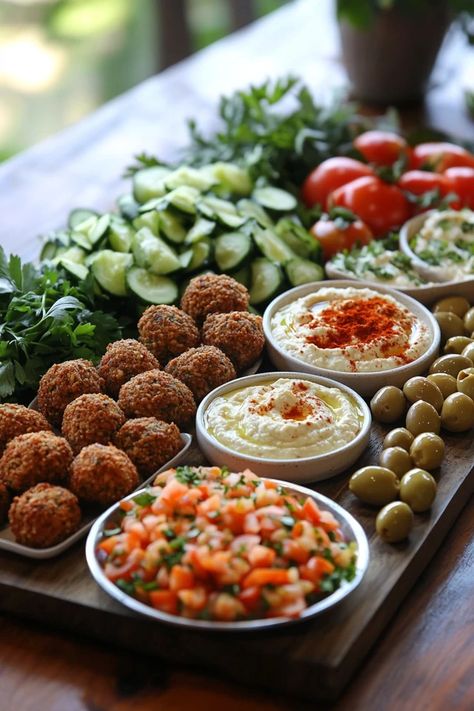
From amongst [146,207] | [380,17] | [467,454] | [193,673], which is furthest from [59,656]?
[380,17]

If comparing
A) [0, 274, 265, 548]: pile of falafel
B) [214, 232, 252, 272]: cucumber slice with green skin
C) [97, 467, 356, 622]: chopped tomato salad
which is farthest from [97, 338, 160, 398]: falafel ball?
[214, 232, 252, 272]: cucumber slice with green skin

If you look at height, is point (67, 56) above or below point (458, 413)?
below

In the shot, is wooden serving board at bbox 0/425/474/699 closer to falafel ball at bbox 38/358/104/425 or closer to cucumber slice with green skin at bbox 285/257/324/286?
falafel ball at bbox 38/358/104/425

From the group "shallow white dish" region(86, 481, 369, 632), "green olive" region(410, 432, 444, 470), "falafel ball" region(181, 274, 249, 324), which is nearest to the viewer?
"shallow white dish" region(86, 481, 369, 632)

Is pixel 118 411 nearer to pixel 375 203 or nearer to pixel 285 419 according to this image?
pixel 285 419

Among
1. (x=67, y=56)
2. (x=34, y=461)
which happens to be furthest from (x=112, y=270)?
(x=67, y=56)

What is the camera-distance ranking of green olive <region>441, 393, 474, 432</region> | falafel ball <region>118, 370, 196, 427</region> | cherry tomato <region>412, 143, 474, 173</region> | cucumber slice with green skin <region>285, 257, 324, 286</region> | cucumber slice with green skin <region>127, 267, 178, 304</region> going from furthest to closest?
cherry tomato <region>412, 143, 474, 173</region> → cucumber slice with green skin <region>285, 257, 324, 286</region> → cucumber slice with green skin <region>127, 267, 178, 304</region> → green olive <region>441, 393, 474, 432</region> → falafel ball <region>118, 370, 196, 427</region>
